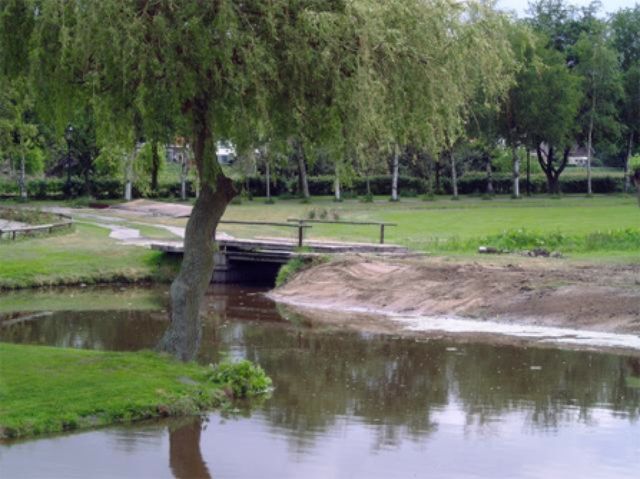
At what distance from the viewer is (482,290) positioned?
2866cm

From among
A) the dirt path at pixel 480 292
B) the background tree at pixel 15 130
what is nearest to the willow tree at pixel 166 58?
the dirt path at pixel 480 292

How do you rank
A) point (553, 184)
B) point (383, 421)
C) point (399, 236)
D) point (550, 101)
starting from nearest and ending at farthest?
point (383, 421), point (399, 236), point (550, 101), point (553, 184)

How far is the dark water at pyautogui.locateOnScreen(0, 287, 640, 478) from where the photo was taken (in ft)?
44.6

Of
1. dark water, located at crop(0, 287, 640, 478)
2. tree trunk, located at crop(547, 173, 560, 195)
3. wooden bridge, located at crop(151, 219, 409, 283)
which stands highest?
tree trunk, located at crop(547, 173, 560, 195)

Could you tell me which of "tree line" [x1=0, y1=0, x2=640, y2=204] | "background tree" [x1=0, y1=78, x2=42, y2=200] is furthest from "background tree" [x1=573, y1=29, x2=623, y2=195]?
"background tree" [x1=0, y1=78, x2=42, y2=200]

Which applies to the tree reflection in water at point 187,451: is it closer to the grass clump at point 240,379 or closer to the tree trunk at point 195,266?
the grass clump at point 240,379

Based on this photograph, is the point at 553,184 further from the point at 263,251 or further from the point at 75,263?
the point at 75,263

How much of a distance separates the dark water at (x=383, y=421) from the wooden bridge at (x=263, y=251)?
9895 millimetres

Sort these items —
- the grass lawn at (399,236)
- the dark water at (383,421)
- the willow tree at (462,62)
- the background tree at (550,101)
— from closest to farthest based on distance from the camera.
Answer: the dark water at (383,421), the willow tree at (462,62), the grass lawn at (399,236), the background tree at (550,101)

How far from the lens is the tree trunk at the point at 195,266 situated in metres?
17.1

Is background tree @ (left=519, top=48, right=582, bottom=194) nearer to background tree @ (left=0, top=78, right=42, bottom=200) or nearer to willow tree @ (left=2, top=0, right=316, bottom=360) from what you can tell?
background tree @ (left=0, top=78, right=42, bottom=200)

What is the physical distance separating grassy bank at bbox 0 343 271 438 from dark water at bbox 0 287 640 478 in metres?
0.35

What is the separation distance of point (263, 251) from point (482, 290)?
9.93 m

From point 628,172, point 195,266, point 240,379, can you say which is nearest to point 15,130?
point 195,266
